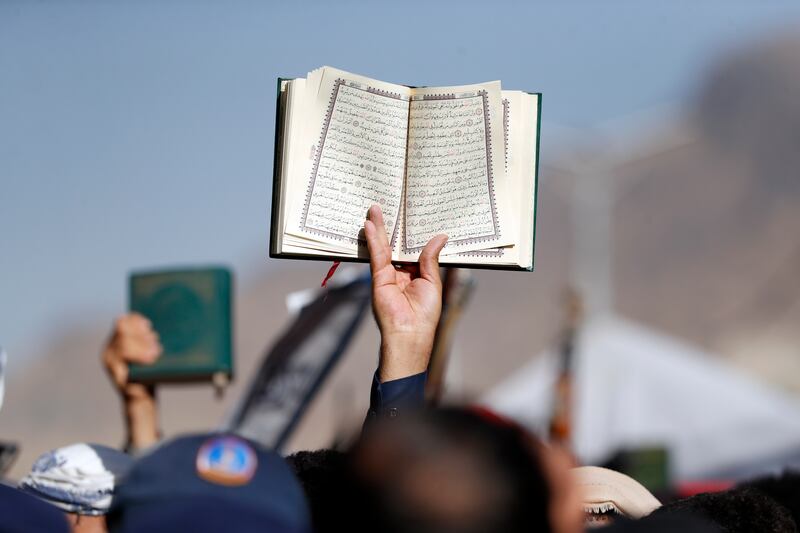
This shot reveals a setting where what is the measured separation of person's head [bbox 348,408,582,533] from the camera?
49.1 inches

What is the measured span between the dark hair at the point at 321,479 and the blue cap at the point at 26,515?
0.34 metres

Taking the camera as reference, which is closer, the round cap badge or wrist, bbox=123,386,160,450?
the round cap badge

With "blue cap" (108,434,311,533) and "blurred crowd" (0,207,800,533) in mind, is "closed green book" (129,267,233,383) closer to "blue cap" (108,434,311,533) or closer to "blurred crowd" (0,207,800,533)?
"blurred crowd" (0,207,800,533)

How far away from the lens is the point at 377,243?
2289 mm

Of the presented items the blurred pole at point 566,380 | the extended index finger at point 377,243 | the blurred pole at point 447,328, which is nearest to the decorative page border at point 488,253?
the extended index finger at point 377,243

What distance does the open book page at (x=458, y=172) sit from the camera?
7.59 feet

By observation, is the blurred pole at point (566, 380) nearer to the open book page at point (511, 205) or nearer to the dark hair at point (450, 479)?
the open book page at point (511, 205)

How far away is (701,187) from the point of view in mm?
52031

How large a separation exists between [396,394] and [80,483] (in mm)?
593

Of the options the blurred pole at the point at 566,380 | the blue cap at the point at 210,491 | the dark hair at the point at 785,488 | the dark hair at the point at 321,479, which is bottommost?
the blurred pole at the point at 566,380

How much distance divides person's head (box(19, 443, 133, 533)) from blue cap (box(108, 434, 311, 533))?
2.52 feet

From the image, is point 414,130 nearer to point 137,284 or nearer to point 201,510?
point 201,510

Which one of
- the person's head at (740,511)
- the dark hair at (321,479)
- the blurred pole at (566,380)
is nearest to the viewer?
the dark hair at (321,479)

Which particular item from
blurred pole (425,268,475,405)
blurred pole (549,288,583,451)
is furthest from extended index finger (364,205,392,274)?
blurred pole (549,288,583,451)
